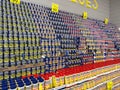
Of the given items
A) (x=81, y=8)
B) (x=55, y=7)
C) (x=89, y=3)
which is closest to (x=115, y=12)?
(x=89, y=3)

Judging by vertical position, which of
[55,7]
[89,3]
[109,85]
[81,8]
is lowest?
[109,85]

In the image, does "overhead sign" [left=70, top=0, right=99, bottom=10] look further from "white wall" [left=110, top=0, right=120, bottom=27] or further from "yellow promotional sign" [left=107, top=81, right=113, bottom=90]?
"yellow promotional sign" [left=107, top=81, right=113, bottom=90]

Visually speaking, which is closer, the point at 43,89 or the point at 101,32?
the point at 43,89

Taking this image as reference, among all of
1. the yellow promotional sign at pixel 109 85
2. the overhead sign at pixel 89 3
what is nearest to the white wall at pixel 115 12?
the overhead sign at pixel 89 3

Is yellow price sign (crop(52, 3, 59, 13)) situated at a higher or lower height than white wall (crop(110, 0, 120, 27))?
lower

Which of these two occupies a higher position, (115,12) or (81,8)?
(115,12)

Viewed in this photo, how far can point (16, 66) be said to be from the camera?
342 centimetres

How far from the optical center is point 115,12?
9.07 m

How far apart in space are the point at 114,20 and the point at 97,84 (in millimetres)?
5366

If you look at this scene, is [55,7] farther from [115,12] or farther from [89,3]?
[115,12]

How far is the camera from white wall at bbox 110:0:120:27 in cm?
891

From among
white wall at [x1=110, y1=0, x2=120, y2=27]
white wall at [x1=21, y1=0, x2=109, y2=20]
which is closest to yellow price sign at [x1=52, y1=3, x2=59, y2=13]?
white wall at [x1=21, y1=0, x2=109, y2=20]

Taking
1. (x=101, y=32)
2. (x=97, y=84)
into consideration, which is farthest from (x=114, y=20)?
(x=97, y=84)

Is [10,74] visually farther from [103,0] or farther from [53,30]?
[103,0]
